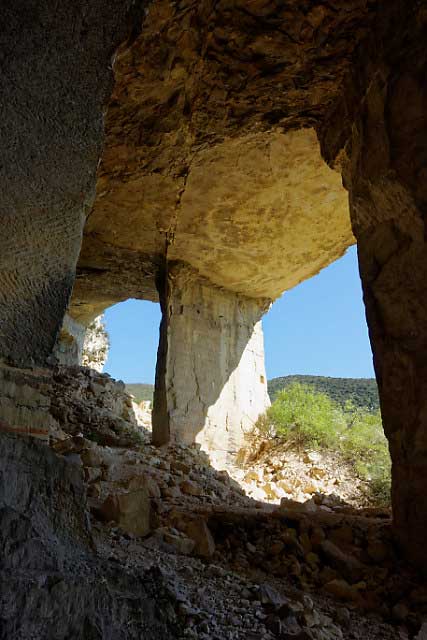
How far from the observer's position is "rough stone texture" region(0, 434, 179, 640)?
40.1 inches

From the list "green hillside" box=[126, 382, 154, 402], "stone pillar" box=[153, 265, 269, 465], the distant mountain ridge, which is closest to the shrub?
"stone pillar" box=[153, 265, 269, 465]

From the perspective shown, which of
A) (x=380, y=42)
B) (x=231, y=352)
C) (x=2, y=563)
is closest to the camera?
(x=2, y=563)

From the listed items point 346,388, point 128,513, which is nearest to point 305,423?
point 128,513

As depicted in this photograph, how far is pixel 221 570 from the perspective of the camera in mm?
1880

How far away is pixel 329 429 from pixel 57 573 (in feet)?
19.7

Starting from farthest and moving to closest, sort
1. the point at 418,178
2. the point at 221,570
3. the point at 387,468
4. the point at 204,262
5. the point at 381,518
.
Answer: the point at 204,262
the point at 387,468
the point at 381,518
the point at 418,178
the point at 221,570

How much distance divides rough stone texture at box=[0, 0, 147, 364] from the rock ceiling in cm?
55

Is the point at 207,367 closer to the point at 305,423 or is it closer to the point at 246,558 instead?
the point at 305,423

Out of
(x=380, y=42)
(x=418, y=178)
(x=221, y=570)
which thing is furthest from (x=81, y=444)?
(x=380, y=42)

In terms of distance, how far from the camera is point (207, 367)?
6059 millimetres

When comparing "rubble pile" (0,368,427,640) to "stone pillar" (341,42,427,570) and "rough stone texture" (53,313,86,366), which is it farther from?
"rough stone texture" (53,313,86,366)

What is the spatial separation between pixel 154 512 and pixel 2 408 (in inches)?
53.7

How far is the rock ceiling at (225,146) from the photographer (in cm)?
271

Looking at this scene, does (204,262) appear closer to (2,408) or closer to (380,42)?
(380,42)
